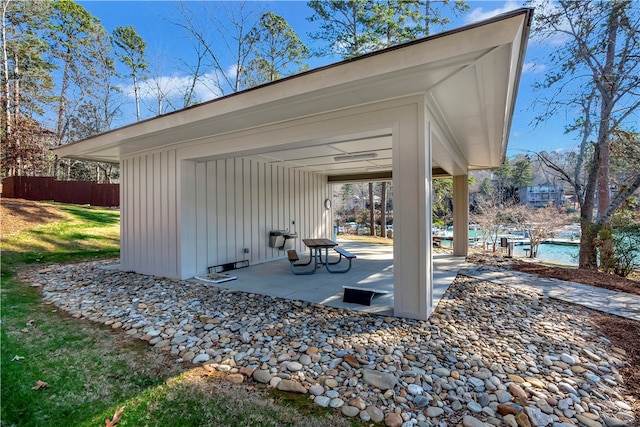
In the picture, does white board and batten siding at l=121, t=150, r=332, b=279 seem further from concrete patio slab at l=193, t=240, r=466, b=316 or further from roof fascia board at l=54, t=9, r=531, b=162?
roof fascia board at l=54, t=9, r=531, b=162

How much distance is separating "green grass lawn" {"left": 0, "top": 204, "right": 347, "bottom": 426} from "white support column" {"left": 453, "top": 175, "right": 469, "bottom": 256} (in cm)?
747

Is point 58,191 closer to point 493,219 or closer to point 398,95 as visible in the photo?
point 398,95

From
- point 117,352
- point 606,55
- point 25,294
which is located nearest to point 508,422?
point 117,352

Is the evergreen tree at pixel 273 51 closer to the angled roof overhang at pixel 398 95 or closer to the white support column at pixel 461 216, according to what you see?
the white support column at pixel 461 216

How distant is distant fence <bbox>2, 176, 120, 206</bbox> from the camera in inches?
553

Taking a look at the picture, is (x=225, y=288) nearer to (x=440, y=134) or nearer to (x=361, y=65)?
(x=361, y=65)

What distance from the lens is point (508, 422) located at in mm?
1750

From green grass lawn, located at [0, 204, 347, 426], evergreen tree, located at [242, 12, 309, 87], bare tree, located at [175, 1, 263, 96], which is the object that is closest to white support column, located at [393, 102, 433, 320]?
green grass lawn, located at [0, 204, 347, 426]

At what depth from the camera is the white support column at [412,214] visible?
3.19m

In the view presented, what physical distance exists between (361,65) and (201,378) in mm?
3034

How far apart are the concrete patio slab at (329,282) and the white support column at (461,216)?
1.35 meters

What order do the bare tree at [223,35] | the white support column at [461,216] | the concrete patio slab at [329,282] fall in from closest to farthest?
1. the concrete patio slab at [329,282]
2. the white support column at [461,216]
3. the bare tree at [223,35]

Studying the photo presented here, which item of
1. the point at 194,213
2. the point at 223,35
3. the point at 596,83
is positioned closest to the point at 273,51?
the point at 223,35

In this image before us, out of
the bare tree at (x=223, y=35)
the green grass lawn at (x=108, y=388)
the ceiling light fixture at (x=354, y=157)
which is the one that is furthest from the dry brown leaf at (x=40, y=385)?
the bare tree at (x=223, y=35)
